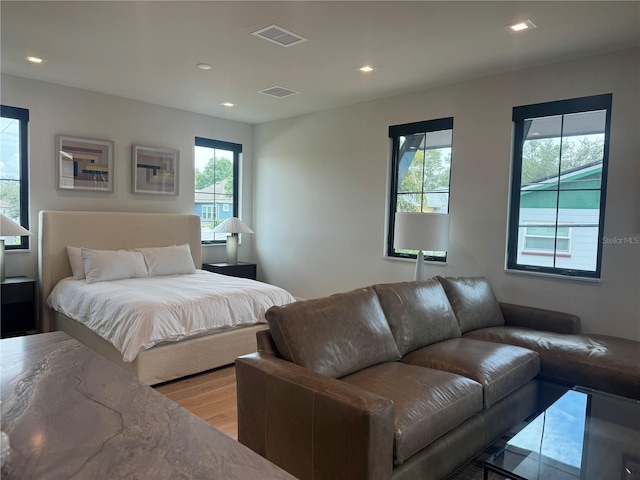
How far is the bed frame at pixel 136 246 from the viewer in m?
3.28

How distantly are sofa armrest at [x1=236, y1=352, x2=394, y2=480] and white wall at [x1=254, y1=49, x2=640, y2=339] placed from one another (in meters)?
2.69

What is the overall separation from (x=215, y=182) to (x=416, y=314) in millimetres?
4129

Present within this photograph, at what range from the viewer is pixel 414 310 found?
2906 millimetres

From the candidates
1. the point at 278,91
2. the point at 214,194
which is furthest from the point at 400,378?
the point at 214,194

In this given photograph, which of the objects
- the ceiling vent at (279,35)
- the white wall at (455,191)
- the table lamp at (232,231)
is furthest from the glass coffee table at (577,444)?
the table lamp at (232,231)

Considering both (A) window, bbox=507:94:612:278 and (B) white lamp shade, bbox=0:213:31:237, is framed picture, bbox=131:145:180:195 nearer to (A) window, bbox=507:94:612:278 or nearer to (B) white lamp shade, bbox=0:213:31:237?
(B) white lamp shade, bbox=0:213:31:237

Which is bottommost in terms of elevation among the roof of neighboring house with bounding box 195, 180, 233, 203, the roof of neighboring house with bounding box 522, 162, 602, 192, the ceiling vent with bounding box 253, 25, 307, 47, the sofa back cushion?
the sofa back cushion

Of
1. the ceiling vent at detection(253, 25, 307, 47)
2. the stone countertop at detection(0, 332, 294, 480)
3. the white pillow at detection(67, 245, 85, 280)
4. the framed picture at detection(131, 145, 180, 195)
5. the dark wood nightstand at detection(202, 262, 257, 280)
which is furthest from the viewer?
the dark wood nightstand at detection(202, 262, 257, 280)

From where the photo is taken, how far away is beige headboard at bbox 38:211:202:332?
4379 millimetres

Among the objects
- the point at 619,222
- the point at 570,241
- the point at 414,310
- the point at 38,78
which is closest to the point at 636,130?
the point at 619,222

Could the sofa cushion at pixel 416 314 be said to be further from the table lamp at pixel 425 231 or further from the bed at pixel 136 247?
the bed at pixel 136 247

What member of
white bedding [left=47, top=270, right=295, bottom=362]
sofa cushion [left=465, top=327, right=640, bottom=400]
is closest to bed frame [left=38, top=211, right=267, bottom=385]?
white bedding [left=47, top=270, right=295, bottom=362]

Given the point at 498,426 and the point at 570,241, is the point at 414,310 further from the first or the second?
the point at 570,241

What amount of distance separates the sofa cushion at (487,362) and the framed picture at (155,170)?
4.00 m
